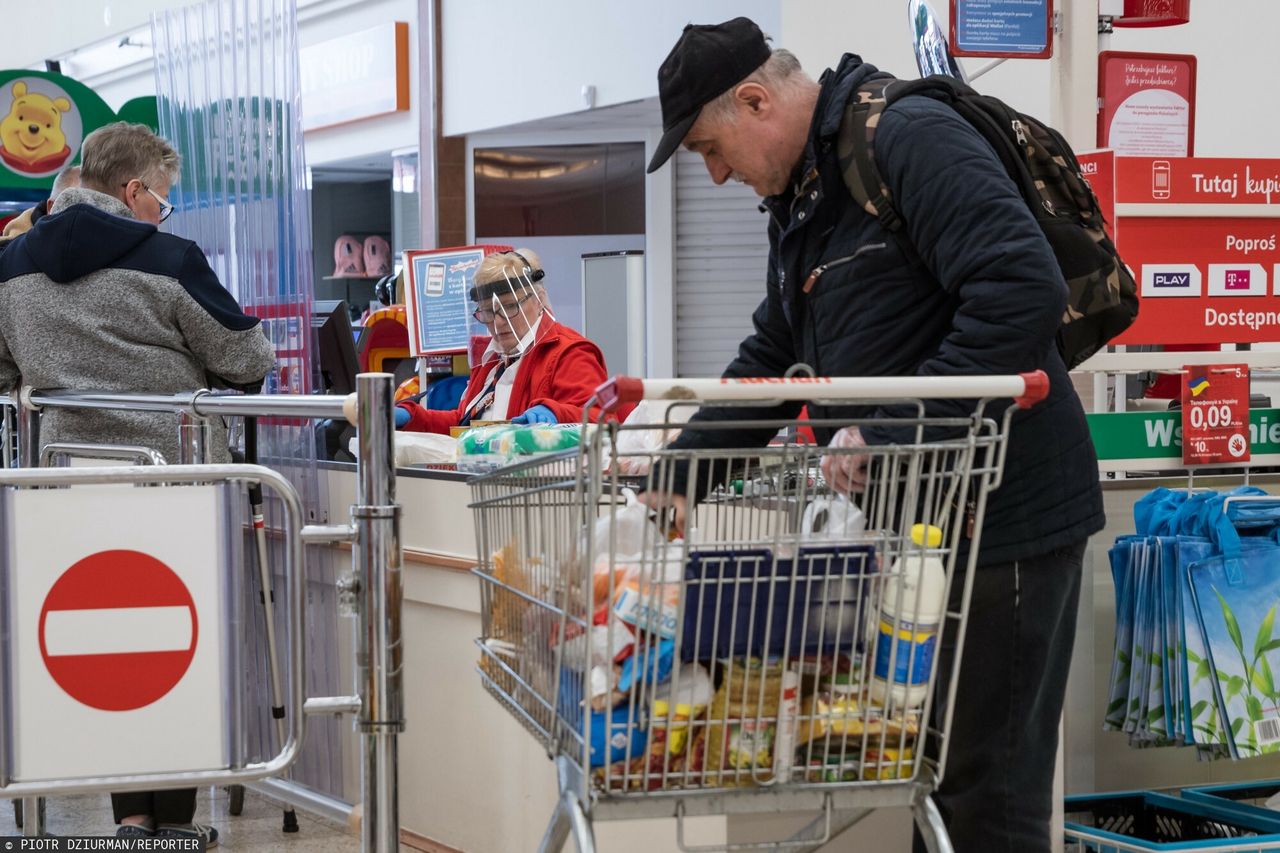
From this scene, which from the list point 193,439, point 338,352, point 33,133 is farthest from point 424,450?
point 33,133

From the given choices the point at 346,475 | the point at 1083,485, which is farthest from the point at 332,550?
the point at 1083,485

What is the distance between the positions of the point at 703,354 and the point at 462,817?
335 inches

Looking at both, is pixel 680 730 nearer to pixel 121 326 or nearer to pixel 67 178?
pixel 121 326

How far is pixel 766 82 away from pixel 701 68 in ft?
0.36

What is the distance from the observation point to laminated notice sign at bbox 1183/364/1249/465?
3.36 meters

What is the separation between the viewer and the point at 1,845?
3787 mm

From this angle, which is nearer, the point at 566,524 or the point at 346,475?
the point at 566,524

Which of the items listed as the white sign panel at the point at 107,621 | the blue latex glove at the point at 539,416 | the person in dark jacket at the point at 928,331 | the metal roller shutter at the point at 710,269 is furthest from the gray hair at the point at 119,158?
the metal roller shutter at the point at 710,269

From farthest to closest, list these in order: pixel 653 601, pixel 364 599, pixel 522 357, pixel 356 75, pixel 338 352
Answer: pixel 356 75 < pixel 338 352 < pixel 522 357 < pixel 364 599 < pixel 653 601

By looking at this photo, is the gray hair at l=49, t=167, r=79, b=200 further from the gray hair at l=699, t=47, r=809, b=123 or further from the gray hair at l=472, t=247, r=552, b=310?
the gray hair at l=699, t=47, r=809, b=123

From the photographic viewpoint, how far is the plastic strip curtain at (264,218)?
14.5 ft

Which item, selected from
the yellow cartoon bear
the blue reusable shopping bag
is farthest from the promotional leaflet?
the yellow cartoon bear

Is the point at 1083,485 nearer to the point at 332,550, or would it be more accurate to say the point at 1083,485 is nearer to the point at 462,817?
the point at 462,817

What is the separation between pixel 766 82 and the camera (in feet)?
7.32
